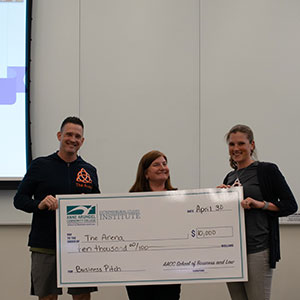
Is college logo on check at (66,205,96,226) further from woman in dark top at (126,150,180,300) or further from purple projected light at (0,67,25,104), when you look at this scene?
purple projected light at (0,67,25,104)

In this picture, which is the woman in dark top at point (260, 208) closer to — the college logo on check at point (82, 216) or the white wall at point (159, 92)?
the college logo on check at point (82, 216)

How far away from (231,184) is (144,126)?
1.24 m

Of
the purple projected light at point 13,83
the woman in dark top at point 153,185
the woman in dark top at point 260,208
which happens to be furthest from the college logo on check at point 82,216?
the purple projected light at point 13,83

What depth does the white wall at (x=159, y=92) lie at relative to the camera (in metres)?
3.63

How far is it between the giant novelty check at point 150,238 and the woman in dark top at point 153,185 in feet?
0.24

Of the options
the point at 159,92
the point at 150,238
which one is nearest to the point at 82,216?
the point at 150,238

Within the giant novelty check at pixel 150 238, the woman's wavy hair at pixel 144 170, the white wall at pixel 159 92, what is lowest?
the giant novelty check at pixel 150 238

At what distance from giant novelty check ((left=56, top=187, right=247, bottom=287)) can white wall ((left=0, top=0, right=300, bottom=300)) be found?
1072mm

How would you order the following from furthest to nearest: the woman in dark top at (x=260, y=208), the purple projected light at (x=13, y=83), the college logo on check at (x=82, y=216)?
1. the purple projected light at (x=13, y=83)
2. the college logo on check at (x=82, y=216)
3. the woman in dark top at (x=260, y=208)

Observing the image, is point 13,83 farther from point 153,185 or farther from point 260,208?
point 260,208

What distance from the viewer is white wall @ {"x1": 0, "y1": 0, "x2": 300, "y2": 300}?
3629 millimetres

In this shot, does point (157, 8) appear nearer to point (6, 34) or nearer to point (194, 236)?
point (6, 34)

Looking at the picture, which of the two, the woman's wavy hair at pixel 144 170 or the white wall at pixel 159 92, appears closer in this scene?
the woman's wavy hair at pixel 144 170

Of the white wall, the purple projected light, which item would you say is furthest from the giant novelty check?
the purple projected light
